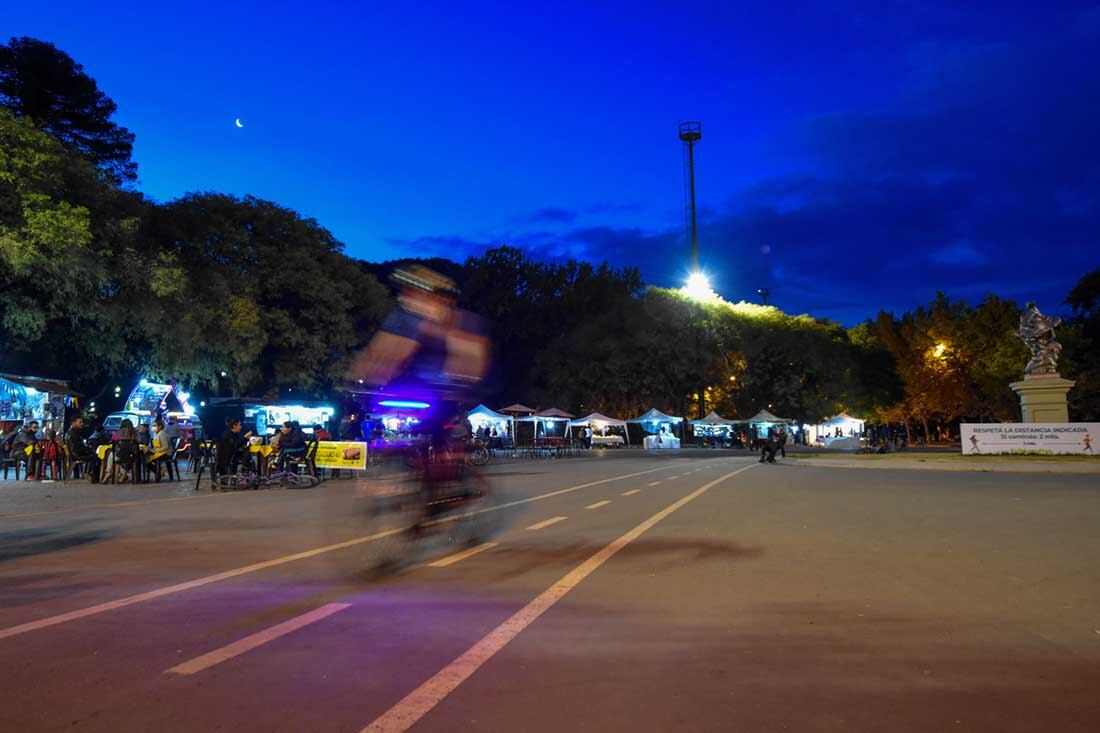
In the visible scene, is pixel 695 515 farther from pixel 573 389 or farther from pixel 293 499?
pixel 573 389

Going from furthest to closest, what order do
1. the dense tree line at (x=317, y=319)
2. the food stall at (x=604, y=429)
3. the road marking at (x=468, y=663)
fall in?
the food stall at (x=604, y=429) < the dense tree line at (x=317, y=319) < the road marking at (x=468, y=663)

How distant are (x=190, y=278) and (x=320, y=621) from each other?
106 feet

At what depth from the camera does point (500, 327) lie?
6712 centimetres

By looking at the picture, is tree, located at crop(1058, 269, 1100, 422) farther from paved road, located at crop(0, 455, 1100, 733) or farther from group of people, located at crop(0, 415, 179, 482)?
group of people, located at crop(0, 415, 179, 482)

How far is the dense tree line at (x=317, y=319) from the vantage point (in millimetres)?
27281

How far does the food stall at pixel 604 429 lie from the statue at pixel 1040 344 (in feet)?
84.8

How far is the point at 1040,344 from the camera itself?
31.7 meters

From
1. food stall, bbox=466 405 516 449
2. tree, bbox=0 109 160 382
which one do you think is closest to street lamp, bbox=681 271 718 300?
food stall, bbox=466 405 516 449

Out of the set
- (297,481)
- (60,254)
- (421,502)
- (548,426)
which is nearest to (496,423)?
(548,426)

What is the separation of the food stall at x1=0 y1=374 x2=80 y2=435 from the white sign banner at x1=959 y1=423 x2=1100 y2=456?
33.4 meters

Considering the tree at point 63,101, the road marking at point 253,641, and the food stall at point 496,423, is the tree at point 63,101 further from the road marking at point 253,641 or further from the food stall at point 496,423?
the road marking at point 253,641

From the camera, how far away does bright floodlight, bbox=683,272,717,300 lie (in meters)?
63.5

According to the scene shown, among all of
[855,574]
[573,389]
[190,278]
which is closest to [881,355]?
[573,389]

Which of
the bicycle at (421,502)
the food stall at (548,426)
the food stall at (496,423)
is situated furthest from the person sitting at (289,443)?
the food stall at (548,426)
